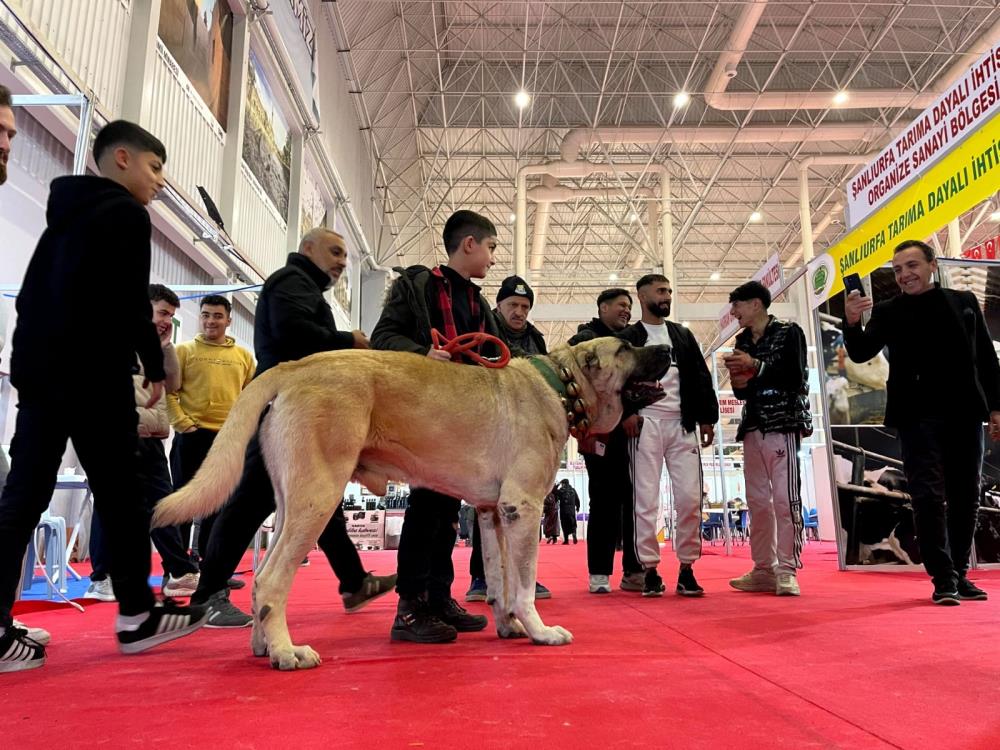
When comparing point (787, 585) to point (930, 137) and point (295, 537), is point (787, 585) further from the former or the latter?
Result: point (930, 137)

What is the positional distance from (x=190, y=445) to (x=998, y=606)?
4645mm

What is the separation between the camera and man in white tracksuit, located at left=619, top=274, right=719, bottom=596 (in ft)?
13.6

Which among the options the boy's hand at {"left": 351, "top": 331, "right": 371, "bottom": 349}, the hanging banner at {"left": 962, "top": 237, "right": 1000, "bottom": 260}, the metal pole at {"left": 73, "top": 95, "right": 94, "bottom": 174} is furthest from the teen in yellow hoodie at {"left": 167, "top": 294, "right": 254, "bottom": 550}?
the hanging banner at {"left": 962, "top": 237, "right": 1000, "bottom": 260}

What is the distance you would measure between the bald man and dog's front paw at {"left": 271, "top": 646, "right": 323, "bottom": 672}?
2.71ft

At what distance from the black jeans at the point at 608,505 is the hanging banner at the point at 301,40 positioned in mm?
8939

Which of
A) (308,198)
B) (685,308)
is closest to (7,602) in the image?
(308,198)

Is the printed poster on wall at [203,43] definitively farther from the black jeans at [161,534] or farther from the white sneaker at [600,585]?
the white sneaker at [600,585]

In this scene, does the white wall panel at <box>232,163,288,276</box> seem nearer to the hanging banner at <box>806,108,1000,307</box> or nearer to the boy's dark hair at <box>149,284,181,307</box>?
the boy's dark hair at <box>149,284,181,307</box>

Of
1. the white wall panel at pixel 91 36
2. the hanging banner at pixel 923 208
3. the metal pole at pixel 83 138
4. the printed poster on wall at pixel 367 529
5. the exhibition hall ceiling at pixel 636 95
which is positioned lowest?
the printed poster on wall at pixel 367 529

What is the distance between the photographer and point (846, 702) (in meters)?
1.64

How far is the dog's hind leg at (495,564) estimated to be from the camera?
264cm

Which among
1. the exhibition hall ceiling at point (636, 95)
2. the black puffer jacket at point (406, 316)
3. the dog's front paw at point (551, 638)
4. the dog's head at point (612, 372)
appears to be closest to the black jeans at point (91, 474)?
the black puffer jacket at point (406, 316)

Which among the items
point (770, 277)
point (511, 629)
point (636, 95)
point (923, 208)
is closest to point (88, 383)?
point (511, 629)

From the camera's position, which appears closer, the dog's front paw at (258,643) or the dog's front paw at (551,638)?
the dog's front paw at (258,643)
